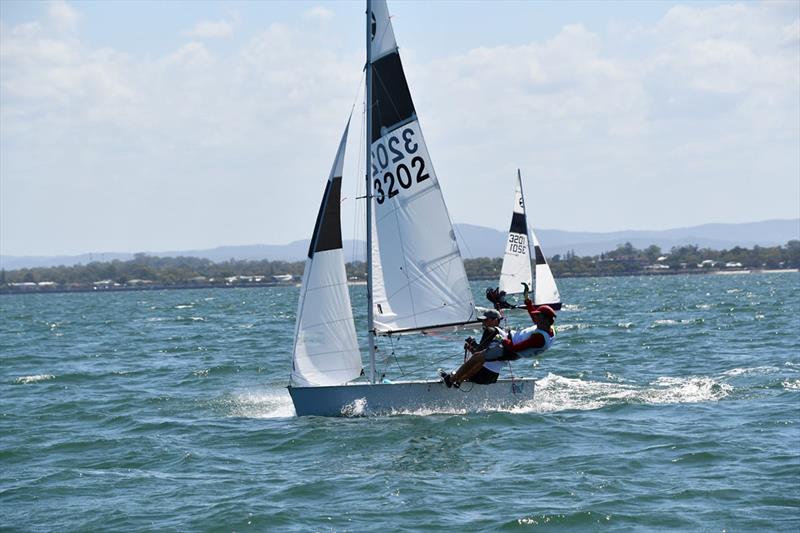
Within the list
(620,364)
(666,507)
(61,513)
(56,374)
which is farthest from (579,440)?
(56,374)

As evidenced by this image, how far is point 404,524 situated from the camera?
1217 cm

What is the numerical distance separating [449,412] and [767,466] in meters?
6.05

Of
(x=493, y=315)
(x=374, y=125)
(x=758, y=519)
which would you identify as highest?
(x=374, y=125)

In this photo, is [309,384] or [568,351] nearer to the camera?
[309,384]

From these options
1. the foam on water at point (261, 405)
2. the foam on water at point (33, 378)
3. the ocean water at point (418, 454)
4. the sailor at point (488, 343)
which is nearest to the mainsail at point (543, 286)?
the ocean water at point (418, 454)

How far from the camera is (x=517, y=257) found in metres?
42.4

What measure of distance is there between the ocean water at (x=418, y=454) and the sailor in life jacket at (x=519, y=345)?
0.79 meters

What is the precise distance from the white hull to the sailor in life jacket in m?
0.35

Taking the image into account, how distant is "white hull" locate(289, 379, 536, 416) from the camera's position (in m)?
18.4

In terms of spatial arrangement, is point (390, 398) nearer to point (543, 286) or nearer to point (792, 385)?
point (792, 385)

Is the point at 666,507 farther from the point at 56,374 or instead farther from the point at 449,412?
the point at 56,374

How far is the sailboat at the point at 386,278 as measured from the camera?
1848 centimetres

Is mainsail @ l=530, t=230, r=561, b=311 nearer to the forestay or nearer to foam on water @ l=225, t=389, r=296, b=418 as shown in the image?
the forestay

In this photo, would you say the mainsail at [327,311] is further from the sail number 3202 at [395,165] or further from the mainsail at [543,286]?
the mainsail at [543,286]
